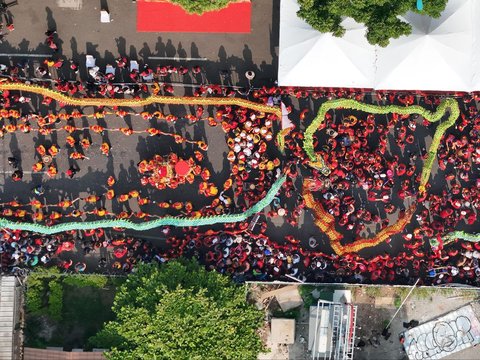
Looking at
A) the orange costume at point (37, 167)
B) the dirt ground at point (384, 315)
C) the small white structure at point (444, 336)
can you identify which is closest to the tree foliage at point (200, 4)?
the orange costume at point (37, 167)

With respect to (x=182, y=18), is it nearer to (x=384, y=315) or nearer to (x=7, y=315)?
(x=7, y=315)

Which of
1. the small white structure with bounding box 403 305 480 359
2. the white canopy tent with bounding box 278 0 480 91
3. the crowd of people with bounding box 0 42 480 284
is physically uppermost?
the white canopy tent with bounding box 278 0 480 91

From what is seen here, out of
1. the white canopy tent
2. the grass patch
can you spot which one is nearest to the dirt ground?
the grass patch

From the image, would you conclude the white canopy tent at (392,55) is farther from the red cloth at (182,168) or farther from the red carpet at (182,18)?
the red cloth at (182,168)

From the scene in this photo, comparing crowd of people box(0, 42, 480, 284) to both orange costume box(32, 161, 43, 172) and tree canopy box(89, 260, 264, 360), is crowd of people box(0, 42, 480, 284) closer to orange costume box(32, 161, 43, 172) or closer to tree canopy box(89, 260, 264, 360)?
orange costume box(32, 161, 43, 172)

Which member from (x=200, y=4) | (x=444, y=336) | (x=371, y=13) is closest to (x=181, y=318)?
(x=200, y=4)

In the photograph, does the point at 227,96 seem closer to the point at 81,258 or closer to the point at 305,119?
the point at 305,119
